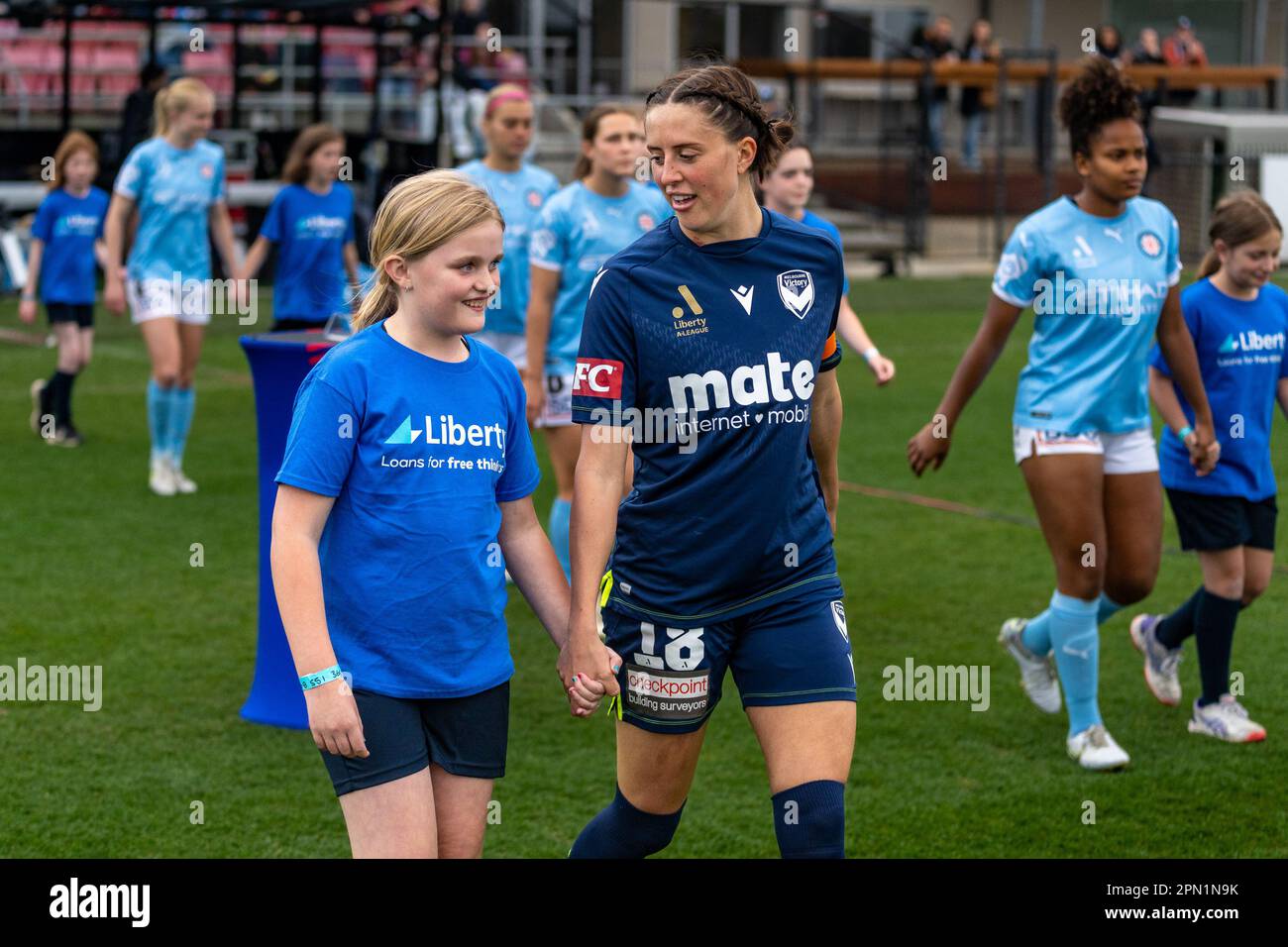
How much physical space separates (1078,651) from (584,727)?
1753mm

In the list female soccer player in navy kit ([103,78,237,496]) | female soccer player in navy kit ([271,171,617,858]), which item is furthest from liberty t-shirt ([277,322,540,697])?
female soccer player in navy kit ([103,78,237,496])

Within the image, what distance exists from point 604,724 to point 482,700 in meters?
2.96

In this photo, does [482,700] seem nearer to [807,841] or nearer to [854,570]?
[807,841]

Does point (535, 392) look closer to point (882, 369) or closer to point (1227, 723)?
point (882, 369)

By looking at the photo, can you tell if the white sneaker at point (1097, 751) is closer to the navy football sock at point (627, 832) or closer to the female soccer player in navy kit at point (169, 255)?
the navy football sock at point (627, 832)

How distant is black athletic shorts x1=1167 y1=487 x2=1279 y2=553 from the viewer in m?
6.38

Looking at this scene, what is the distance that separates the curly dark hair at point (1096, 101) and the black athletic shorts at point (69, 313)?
846 cm

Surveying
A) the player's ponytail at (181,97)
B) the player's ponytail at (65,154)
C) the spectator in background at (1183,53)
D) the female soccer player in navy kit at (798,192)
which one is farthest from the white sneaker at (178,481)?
the spectator in background at (1183,53)

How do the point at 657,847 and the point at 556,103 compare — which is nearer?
the point at 657,847

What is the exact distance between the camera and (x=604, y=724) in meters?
6.70

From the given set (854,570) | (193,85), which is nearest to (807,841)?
(854,570)

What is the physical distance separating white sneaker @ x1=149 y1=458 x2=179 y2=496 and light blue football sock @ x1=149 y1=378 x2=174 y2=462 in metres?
0.06

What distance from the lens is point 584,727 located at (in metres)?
6.62

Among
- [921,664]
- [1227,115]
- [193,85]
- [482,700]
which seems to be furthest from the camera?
[1227,115]
